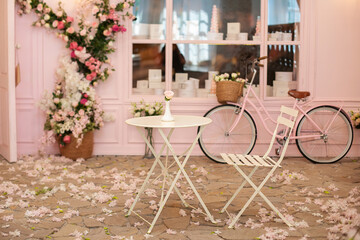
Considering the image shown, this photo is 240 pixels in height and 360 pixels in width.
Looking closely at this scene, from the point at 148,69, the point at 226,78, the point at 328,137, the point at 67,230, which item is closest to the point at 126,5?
the point at 148,69

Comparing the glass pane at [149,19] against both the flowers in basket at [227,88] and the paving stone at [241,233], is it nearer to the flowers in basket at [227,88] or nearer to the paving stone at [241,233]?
the flowers in basket at [227,88]

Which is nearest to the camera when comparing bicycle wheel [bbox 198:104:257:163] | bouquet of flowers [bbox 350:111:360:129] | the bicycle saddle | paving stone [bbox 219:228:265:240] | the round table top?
paving stone [bbox 219:228:265:240]

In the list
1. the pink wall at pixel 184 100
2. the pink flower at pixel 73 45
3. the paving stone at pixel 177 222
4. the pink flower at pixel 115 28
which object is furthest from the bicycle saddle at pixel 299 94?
the pink flower at pixel 73 45

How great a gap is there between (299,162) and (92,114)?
8.90 ft

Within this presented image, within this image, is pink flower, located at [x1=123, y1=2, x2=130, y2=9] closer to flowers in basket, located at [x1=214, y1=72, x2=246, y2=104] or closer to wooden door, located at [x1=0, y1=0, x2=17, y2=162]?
wooden door, located at [x1=0, y1=0, x2=17, y2=162]

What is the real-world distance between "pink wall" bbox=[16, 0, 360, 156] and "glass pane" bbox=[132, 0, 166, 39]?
234mm

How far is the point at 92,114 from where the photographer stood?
6398mm

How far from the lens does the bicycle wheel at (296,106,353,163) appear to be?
6.41 m

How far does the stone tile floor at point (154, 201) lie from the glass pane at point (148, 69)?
40.2 inches

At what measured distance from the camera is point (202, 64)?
6777 millimetres

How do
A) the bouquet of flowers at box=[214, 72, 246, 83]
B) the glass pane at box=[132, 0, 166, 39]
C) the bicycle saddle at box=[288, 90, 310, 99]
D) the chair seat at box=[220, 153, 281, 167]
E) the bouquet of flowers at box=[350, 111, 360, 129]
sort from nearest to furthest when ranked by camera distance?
the chair seat at box=[220, 153, 281, 167] → the bicycle saddle at box=[288, 90, 310, 99] → the bouquet of flowers at box=[214, 72, 246, 83] → the bouquet of flowers at box=[350, 111, 360, 129] → the glass pane at box=[132, 0, 166, 39]

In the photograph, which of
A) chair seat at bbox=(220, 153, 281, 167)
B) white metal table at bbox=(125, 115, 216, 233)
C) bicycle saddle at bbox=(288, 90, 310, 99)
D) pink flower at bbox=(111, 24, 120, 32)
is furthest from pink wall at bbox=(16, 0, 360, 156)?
chair seat at bbox=(220, 153, 281, 167)

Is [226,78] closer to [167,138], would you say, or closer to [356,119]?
[356,119]

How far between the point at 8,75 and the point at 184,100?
2.24 meters
